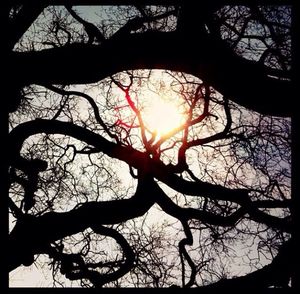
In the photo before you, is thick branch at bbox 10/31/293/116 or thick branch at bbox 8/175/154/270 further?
thick branch at bbox 8/175/154/270

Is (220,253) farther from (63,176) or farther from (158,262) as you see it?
(63,176)

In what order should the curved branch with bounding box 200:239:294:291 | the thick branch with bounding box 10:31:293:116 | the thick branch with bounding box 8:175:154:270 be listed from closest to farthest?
1. the curved branch with bounding box 200:239:294:291
2. the thick branch with bounding box 10:31:293:116
3. the thick branch with bounding box 8:175:154:270

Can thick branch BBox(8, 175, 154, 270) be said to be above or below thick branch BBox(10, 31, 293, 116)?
below

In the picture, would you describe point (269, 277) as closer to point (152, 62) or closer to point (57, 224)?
point (57, 224)

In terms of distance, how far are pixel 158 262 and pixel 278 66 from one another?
4.46m

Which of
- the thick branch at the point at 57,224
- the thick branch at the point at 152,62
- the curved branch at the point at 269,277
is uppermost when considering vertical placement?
the thick branch at the point at 152,62

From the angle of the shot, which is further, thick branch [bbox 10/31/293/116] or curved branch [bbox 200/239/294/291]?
thick branch [bbox 10/31/293/116]

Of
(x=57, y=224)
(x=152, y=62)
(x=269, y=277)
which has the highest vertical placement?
(x=152, y=62)

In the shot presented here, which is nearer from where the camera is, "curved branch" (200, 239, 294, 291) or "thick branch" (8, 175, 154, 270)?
"curved branch" (200, 239, 294, 291)

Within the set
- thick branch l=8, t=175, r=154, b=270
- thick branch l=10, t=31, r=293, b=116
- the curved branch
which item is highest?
thick branch l=10, t=31, r=293, b=116

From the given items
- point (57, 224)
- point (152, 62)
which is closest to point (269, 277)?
point (57, 224)

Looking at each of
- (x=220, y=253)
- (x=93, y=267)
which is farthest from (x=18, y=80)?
(x=220, y=253)

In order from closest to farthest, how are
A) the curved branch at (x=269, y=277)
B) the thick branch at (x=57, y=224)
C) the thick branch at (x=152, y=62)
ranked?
the curved branch at (x=269, y=277), the thick branch at (x=152, y=62), the thick branch at (x=57, y=224)

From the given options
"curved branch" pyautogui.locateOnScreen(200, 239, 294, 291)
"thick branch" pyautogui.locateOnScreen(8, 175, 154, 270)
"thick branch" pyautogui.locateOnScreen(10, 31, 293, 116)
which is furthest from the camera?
"thick branch" pyautogui.locateOnScreen(8, 175, 154, 270)
